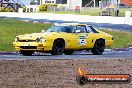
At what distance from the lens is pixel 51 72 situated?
40.0ft

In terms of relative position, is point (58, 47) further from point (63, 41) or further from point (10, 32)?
point (10, 32)

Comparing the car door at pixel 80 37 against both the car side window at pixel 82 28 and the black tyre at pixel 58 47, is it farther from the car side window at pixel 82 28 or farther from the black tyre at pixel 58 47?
the black tyre at pixel 58 47

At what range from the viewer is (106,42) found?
1977 cm

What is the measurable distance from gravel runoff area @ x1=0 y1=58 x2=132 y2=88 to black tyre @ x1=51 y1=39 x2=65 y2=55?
2972mm

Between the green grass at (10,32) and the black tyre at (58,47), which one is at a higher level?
the black tyre at (58,47)

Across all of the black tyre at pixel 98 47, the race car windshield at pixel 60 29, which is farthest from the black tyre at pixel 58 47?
the black tyre at pixel 98 47

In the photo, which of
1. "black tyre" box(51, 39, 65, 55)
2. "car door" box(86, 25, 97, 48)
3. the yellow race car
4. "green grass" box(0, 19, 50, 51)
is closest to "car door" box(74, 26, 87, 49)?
the yellow race car

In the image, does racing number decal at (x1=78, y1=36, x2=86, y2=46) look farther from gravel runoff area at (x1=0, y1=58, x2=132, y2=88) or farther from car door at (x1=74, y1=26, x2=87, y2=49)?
gravel runoff area at (x1=0, y1=58, x2=132, y2=88)

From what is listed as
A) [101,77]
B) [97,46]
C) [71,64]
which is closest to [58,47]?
[97,46]

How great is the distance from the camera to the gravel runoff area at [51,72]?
9.81 m

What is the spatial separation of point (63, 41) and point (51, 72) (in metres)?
6.37

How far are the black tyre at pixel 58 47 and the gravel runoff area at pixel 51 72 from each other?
117 inches

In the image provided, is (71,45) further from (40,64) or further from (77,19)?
(77,19)

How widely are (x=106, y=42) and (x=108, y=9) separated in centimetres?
4637
